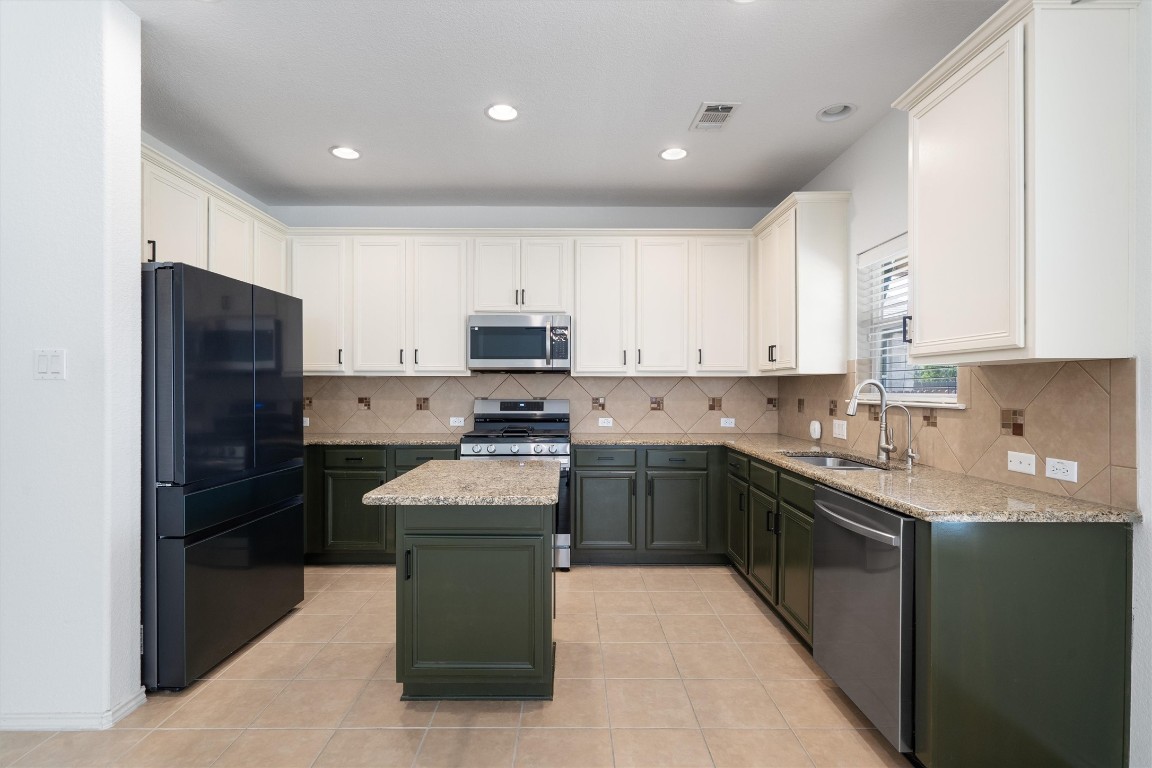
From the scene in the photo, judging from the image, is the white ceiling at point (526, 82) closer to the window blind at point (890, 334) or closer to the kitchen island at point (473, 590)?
the window blind at point (890, 334)

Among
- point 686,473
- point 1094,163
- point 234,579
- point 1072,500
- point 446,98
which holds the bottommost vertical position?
point 234,579

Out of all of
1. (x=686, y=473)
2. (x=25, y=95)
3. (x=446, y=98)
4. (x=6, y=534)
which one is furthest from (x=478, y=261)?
(x=6, y=534)

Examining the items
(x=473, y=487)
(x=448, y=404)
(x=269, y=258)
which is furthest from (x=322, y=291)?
(x=473, y=487)

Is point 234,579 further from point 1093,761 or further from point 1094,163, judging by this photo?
point 1094,163

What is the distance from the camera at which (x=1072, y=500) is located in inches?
74.9

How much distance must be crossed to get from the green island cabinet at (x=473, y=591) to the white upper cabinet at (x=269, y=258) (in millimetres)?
2543

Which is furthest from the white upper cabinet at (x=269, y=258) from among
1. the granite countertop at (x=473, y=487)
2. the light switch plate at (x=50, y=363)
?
the granite countertop at (x=473, y=487)

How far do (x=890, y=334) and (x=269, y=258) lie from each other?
4.03 meters

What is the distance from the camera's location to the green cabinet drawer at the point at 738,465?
358cm

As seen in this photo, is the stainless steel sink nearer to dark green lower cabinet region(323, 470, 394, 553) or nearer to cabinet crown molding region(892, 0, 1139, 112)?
cabinet crown molding region(892, 0, 1139, 112)

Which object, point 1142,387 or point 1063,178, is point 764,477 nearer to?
point 1142,387

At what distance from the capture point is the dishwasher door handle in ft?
6.07

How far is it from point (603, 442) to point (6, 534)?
3.02 metres

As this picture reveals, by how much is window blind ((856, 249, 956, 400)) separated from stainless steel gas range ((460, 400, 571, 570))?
2.02 m
